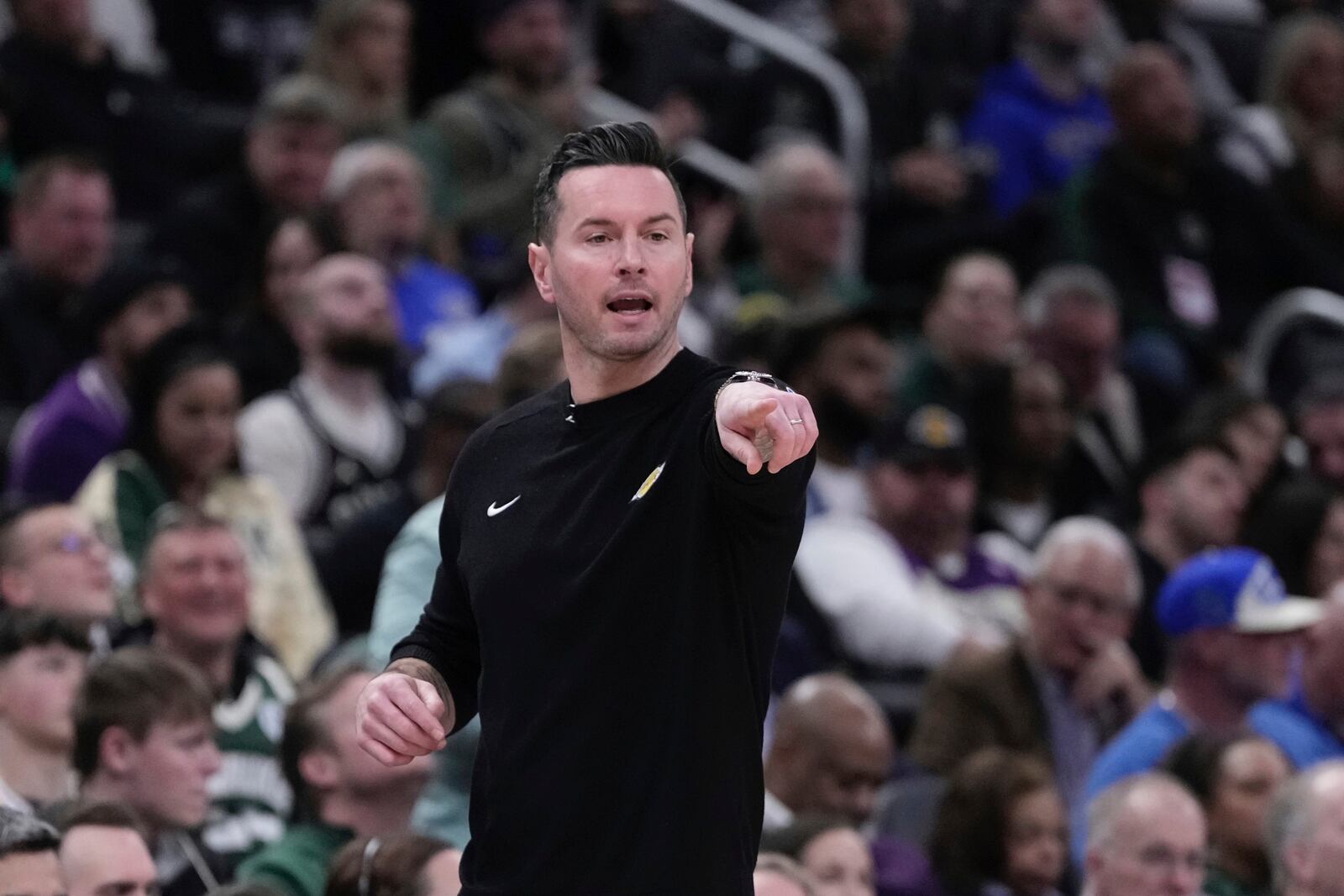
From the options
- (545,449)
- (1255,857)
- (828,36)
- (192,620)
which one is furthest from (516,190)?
(545,449)

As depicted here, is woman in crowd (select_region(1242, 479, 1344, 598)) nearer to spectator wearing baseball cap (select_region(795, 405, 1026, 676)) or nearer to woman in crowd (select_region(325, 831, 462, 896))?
spectator wearing baseball cap (select_region(795, 405, 1026, 676))

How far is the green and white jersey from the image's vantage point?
5.80m

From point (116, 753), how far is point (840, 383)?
3485 millimetres

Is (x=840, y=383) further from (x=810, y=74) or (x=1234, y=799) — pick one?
(x=810, y=74)

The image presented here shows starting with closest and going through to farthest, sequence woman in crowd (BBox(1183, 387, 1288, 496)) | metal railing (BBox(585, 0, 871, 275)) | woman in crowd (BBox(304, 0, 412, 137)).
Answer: woman in crowd (BBox(1183, 387, 1288, 496)), woman in crowd (BBox(304, 0, 412, 137)), metal railing (BBox(585, 0, 871, 275))

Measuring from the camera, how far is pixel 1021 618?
25.4 ft

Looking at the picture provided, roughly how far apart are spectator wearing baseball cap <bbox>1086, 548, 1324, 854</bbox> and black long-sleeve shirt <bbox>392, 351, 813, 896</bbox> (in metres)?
4.05

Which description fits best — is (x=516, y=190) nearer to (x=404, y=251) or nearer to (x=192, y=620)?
(x=404, y=251)

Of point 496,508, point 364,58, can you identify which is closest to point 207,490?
point 364,58

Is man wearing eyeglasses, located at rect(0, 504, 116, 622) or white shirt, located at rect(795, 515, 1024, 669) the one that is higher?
man wearing eyeglasses, located at rect(0, 504, 116, 622)

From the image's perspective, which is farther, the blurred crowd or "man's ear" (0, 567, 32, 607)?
"man's ear" (0, 567, 32, 607)

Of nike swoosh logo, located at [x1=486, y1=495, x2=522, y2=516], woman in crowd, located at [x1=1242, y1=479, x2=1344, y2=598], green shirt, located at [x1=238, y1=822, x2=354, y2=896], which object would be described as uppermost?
nike swoosh logo, located at [x1=486, y1=495, x2=522, y2=516]

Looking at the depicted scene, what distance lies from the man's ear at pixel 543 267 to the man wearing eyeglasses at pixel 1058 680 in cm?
401

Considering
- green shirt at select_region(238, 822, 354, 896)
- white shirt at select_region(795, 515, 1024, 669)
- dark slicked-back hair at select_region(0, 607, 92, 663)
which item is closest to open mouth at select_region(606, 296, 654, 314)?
green shirt at select_region(238, 822, 354, 896)
